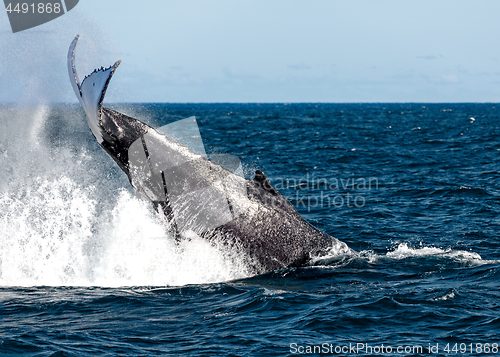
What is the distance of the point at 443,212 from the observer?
19.5 metres

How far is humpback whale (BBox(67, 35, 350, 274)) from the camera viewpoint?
10117 mm

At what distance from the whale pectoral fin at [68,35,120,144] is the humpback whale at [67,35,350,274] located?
0.18m

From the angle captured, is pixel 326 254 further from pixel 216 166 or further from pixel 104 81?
pixel 104 81

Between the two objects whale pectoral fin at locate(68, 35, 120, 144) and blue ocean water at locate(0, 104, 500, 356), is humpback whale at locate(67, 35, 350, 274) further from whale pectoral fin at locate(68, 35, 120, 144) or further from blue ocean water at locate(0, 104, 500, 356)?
blue ocean water at locate(0, 104, 500, 356)

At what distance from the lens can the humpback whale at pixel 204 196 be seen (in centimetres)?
1012

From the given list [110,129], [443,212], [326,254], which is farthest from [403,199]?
[110,129]

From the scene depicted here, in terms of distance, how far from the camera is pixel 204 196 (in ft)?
35.2

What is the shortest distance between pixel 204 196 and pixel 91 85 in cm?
318

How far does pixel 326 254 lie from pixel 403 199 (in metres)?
10.8

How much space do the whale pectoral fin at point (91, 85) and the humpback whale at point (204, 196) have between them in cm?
18
